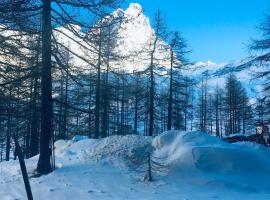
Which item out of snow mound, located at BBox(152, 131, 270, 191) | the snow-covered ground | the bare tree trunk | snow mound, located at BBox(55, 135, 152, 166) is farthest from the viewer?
snow mound, located at BBox(55, 135, 152, 166)

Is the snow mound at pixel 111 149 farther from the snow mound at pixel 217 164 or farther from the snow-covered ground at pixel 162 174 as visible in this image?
the snow mound at pixel 217 164

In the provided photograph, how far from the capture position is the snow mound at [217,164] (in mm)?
12570

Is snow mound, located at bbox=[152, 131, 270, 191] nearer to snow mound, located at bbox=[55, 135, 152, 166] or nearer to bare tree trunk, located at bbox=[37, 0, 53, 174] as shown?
snow mound, located at bbox=[55, 135, 152, 166]

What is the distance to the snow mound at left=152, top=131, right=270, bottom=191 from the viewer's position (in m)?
12.6

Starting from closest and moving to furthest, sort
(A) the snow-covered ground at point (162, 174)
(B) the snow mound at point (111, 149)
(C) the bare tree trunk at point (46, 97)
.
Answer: (A) the snow-covered ground at point (162, 174)
(C) the bare tree trunk at point (46, 97)
(B) the snow mound at point (111, 149)

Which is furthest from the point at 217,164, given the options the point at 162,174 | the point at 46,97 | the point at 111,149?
the point at 46,97

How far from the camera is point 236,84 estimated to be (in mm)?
53844

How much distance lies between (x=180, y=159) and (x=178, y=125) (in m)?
25.2

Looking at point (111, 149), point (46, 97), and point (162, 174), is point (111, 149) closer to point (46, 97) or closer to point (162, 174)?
point (46, 97)

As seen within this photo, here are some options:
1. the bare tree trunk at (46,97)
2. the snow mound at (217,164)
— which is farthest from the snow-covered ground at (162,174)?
the bare tree trunk at (46,97)

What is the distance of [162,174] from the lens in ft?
44.0

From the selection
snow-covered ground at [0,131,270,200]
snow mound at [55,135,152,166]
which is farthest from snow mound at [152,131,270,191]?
snow mound at [55,135,152,166]

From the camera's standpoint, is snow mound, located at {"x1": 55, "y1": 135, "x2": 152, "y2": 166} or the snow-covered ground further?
snow mound, located at {"x1": 55, "y1": 135, "x2": 152, "y2": 166}

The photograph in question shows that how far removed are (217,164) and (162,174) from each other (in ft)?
5.70
